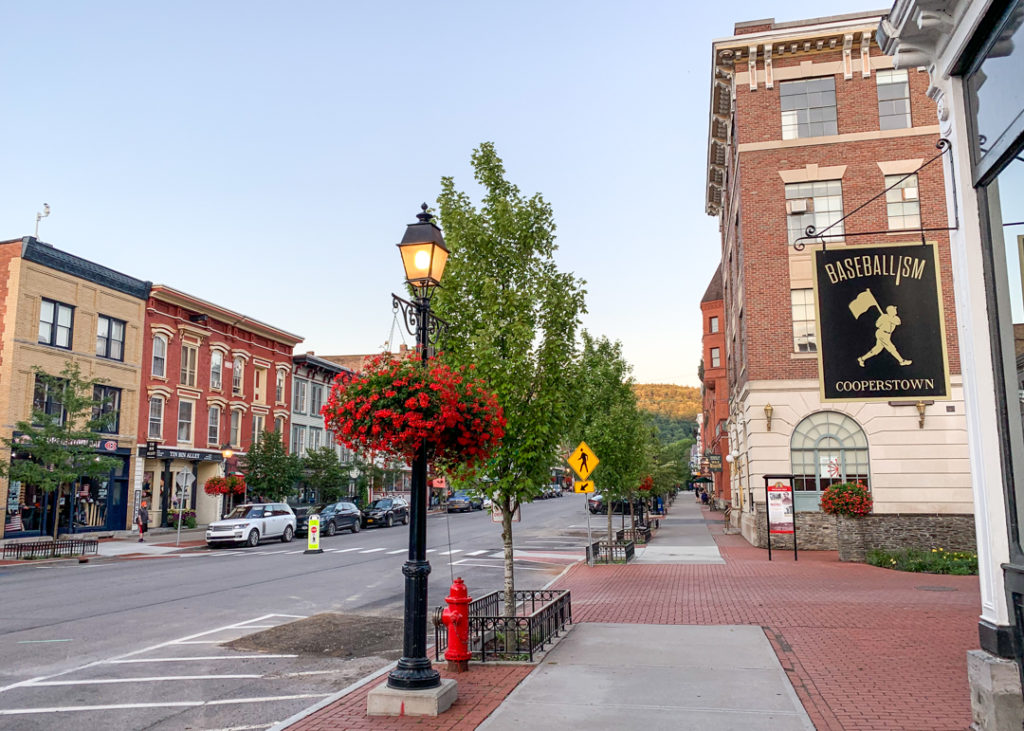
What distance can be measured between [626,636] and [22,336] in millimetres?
29318

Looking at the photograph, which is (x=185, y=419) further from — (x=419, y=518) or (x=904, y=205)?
(x=419, y=518)

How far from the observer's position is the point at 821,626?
1111 cm

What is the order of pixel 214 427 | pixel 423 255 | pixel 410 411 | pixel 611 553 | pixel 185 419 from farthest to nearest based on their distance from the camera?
pixel 214 427, pixel 185 419, pixel 611 553, pixel 423 255, pixel 410 411

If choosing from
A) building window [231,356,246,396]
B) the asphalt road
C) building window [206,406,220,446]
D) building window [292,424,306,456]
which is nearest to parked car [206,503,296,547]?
the asphalt road

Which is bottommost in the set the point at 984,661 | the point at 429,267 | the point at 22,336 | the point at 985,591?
→ the point at 984,661

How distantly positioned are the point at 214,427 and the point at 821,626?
3659cm

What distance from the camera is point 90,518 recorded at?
3341 centimetres

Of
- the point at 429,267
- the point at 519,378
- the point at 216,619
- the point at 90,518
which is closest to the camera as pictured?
the point at 429,267

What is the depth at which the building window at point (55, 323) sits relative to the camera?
104ft

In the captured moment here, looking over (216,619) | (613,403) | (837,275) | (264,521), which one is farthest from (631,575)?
(264,521)

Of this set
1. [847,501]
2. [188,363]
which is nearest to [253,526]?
[188,363]

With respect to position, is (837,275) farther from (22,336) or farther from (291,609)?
(22,336)

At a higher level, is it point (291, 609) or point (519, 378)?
point (519, 378)

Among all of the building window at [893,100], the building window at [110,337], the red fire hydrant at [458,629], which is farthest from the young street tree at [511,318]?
the building window at [110,337]
